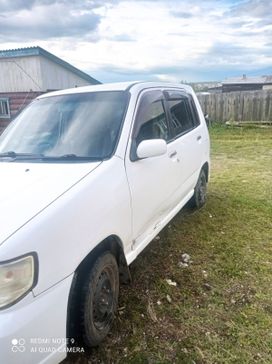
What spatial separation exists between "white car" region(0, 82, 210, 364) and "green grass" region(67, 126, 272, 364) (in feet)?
0.96

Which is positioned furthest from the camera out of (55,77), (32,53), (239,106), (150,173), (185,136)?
(239,106)

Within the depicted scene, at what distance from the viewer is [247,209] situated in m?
5.16

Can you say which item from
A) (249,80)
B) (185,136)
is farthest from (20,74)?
(249,80)

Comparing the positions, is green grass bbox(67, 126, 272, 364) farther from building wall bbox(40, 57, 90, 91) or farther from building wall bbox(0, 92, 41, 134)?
building wall bbox(0, 92, 41, 134)

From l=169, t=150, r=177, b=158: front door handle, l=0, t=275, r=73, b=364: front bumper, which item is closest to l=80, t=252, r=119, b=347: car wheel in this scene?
l=0, t=275, r=73, b=364: front bumper

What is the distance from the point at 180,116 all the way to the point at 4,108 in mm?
13017

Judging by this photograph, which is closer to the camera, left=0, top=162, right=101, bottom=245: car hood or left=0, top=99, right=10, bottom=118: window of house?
left=0, top=162, right=101, bottom=245: car hood

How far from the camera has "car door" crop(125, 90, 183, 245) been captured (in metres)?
2.77

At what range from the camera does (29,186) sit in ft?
7.14

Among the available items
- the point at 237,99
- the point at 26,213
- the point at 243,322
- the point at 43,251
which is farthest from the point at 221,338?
the point at 237,99

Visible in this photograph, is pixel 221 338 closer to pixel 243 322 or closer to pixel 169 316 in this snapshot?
A: pixel 243 322

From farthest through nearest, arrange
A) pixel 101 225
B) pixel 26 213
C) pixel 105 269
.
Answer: pixel 105 269, pixel 101 225, pixel 26 213

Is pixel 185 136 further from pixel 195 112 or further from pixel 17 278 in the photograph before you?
pixel 17 278

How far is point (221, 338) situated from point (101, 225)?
1.32 m
